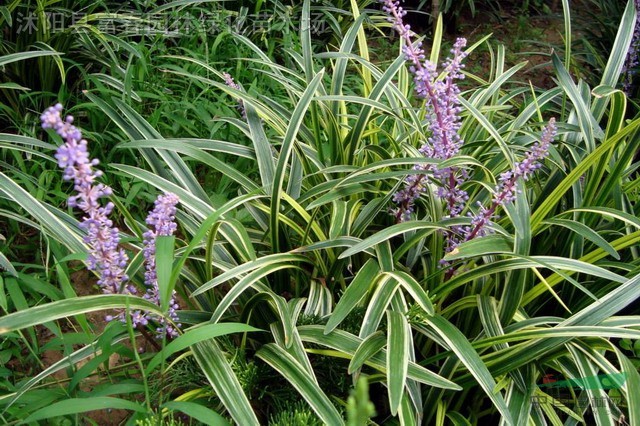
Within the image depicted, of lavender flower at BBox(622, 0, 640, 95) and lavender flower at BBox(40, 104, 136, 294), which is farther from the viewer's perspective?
lavender flower at BBox(622, 0, 640, 95)

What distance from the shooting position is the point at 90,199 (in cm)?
129

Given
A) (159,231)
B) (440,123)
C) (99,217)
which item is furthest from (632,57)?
(99,217)

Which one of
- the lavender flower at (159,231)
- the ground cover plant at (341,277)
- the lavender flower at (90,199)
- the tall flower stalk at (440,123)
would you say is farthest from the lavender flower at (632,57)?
the lavender flower at (90,199)

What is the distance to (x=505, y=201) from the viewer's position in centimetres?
175

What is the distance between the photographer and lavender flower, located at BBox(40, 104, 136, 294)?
1.18m

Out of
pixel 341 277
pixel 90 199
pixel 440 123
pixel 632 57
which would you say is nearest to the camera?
pixel 90 199

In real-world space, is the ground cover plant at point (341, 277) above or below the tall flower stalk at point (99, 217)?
below

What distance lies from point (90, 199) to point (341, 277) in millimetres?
966

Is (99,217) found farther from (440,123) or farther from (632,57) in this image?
(632,57)

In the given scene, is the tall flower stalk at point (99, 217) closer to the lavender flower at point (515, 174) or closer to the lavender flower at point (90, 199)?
the lavender flower at point (90, 199)

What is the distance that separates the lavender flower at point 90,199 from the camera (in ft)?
3.88

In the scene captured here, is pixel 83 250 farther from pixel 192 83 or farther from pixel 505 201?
pixel 192 83

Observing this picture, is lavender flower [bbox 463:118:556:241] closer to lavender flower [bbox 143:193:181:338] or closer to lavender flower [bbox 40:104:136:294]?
lavender flower [bbox 143:193:181:338]

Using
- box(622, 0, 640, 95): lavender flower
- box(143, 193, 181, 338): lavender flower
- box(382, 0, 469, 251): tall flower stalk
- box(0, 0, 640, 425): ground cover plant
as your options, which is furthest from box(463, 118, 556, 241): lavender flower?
box(622, 0, 640, 95): lavender flower
